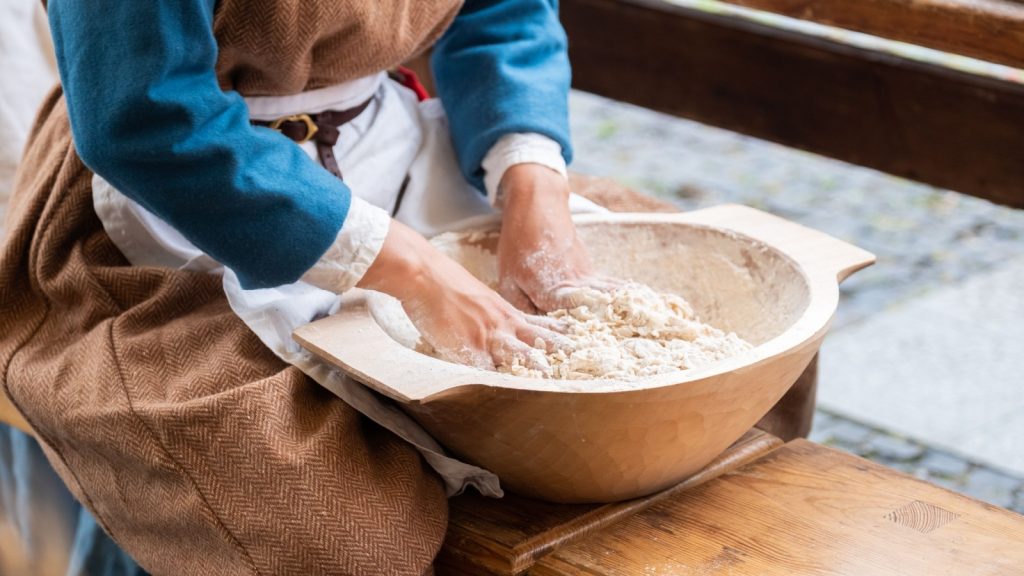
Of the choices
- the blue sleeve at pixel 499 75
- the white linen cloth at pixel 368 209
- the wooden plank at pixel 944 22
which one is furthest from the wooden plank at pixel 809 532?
the wooden plank at pixel 944 22

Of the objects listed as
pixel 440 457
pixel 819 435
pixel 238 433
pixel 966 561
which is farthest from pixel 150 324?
pixel 819 435

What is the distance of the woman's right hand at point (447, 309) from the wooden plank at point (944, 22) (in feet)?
2.28

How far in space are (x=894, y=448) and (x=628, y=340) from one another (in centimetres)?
132

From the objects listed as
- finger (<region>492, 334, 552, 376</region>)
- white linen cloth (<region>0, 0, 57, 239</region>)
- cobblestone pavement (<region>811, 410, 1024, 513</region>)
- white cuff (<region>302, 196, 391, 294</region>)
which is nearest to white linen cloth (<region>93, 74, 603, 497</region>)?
white cuff (<region>302, 196, 391, 294</region>)

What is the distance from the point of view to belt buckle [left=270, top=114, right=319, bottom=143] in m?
1.26

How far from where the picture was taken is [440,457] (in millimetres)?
1115

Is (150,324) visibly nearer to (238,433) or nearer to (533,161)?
(238,433)

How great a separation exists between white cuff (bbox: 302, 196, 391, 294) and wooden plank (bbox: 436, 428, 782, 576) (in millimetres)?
245

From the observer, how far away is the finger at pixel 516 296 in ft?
4.22

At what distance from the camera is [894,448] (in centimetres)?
228

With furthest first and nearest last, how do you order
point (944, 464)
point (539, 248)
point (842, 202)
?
point (842, 202) → point (944, 464) → point (539, 248)

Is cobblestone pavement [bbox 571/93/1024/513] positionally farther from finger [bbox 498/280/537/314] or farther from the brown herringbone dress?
the brown herringbone dress

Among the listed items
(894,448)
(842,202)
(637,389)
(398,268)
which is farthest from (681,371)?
(842,202)

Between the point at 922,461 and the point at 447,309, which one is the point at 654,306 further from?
the point at 922,461
